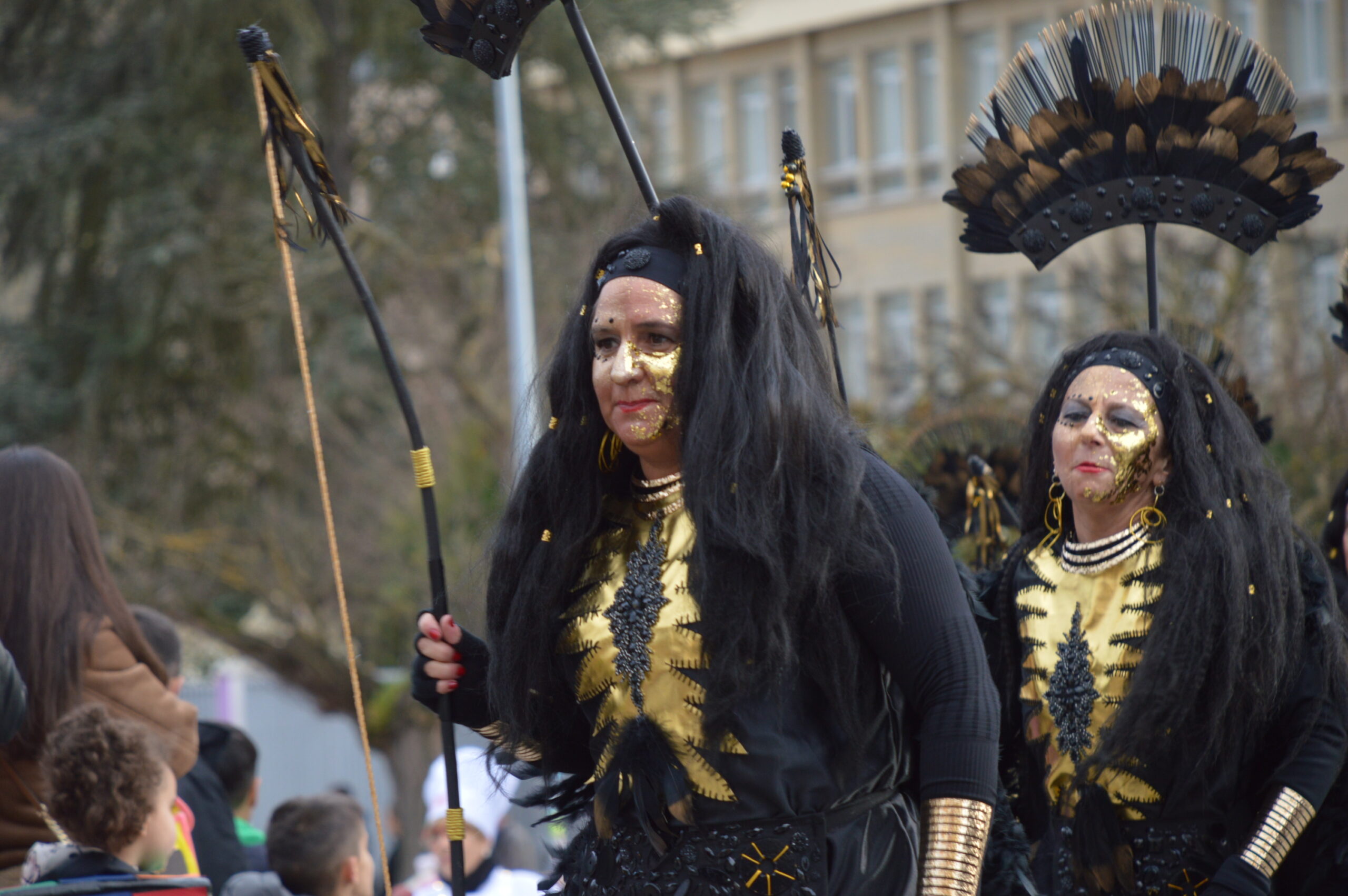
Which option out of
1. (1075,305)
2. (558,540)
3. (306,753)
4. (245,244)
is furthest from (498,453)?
(558,540)

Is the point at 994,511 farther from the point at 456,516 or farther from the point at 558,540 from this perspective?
the point at 456,516

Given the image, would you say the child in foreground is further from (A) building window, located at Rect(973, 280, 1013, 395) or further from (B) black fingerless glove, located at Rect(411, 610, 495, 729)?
(A) building window, located at Rect(973, 280, 1013, 395)

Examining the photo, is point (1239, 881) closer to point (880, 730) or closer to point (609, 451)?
point (880, 730)

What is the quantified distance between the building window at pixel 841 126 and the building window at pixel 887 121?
329 mm

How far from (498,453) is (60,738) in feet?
39.0

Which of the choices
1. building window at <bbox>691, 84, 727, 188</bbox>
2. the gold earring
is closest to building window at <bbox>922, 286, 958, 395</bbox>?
building window at <bbox>691, 84, 727, 188</bbox>

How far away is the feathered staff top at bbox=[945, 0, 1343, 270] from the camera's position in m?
4.45

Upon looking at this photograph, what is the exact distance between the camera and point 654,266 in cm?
284

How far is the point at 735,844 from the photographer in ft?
8.64

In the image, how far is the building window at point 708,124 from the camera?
26.4 metres

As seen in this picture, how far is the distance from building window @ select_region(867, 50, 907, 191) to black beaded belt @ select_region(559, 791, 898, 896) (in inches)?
906

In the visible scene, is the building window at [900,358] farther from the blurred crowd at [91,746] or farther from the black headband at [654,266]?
the black headband at [654,266]

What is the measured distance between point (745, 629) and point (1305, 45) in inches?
808

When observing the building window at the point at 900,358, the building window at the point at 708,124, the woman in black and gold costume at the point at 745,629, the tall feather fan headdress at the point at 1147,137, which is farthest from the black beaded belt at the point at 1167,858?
the building window at the point at 708,124
